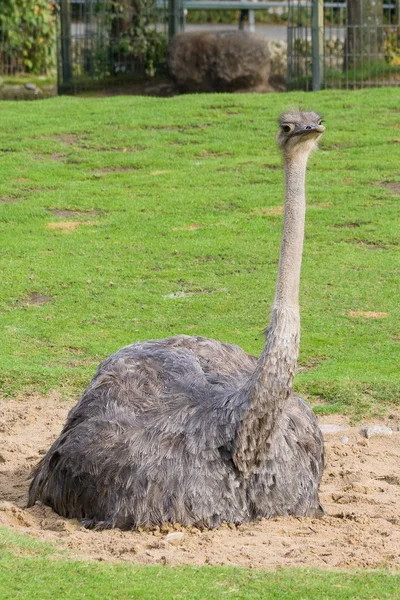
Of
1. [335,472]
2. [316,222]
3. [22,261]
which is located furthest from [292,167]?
[316,222]

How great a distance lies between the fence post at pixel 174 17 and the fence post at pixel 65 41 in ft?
5.46

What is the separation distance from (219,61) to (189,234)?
27.3 feet

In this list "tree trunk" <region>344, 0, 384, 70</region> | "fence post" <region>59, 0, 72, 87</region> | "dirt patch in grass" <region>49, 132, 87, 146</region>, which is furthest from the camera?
"fence post" <region>59, 0, 72, 87</region>

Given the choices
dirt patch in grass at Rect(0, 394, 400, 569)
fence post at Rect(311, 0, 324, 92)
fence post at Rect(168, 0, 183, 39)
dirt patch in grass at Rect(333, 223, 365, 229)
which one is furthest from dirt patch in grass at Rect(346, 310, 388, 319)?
fence post at Rect(168, 0, 183, 39)

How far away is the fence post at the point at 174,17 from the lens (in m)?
21.0

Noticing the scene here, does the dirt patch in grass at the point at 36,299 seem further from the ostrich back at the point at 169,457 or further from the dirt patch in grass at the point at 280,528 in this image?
the ostrich back at the point at 169,457

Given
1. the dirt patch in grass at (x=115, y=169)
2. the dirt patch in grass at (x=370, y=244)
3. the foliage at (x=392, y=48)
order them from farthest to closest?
1. the foliage at (x=392, y=48)
2. the dirt patch in grass at (x=115, y=169)
3. the dirt patch in grass at (x=370, y=244)

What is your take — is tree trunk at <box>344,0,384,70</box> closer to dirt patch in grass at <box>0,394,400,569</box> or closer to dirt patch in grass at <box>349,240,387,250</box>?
dirt patch in grass at <box>349,240,387,250</box>

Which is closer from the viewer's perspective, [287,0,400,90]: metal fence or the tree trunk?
[287,0,400,90]: metal fence

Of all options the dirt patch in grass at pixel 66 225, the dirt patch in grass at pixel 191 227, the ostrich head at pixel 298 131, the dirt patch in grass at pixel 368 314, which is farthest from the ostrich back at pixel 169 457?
the dirt patch in grass at pixel 66 225

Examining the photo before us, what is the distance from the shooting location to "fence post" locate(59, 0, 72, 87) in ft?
67.1

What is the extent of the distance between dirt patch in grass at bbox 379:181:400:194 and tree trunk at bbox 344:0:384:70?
6426mm

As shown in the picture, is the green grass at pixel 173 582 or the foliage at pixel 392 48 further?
the foliage at pixel 392 48

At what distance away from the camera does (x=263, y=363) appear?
530 centimetres
